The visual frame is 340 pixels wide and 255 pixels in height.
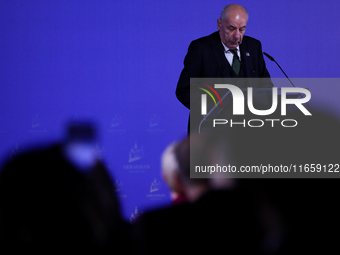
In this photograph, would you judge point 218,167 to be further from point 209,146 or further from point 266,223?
point 266,223

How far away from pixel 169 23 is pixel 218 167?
3447mm

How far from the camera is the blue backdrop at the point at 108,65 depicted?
13.2 feet

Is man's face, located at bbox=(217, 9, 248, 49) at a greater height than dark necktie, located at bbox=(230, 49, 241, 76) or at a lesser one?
greater

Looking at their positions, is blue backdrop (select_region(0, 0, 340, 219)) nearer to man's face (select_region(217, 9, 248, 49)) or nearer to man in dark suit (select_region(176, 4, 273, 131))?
man in dark suit (select_region(176, 4, 273, 131))

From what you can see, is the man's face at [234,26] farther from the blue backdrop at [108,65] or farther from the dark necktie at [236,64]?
the blue backdrop at [108,65]

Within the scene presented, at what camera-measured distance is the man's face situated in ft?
8.64

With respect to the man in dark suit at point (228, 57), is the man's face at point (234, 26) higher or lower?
higher

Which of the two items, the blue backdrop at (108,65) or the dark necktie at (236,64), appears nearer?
the dark necktie at (236,64)

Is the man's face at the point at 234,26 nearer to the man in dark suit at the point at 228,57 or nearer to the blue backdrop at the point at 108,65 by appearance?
the man in dark suit at the point at 228,57

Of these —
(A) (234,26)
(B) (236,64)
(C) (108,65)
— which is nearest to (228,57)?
(B) (236,64)

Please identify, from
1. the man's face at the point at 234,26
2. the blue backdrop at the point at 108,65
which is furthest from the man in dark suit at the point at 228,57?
the blue backdrop at the point at 108,65

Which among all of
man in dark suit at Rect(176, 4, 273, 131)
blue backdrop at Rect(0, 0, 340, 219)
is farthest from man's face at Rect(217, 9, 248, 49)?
blue backdrop at Rect(0, 0, 340, 219)

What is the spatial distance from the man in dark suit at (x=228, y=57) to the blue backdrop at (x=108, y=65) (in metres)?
1.36

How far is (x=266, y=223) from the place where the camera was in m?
0.78
